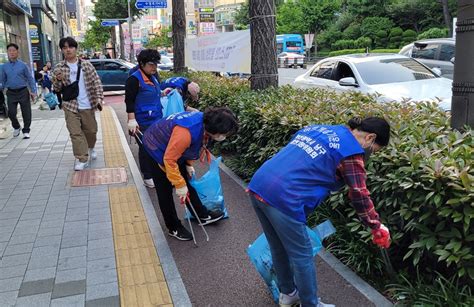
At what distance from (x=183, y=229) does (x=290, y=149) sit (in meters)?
1.96

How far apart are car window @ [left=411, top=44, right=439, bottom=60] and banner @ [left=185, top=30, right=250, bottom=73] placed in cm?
564

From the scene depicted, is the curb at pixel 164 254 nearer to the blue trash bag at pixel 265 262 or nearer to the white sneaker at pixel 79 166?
the blue trash bag at pixel 265 262

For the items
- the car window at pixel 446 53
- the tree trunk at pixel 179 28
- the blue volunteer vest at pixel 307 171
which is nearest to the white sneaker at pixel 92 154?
the blue volunteer vest at pixel 307 171

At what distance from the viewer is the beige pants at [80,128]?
6.44 m

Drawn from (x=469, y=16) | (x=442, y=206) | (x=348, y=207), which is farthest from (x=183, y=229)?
(x=469, y=16)

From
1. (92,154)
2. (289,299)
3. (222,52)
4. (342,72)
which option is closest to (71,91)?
(92,154)

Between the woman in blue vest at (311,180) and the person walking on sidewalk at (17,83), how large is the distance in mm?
7702

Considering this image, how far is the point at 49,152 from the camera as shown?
791 cm

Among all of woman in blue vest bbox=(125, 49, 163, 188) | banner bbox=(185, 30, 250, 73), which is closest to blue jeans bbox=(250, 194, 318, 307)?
woman in blue vest bbox=(125, 49, 163, 188)

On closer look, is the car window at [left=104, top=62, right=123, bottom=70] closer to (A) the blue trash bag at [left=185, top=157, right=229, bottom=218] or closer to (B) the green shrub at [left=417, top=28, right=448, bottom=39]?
(A) the blue trash bag at [left=185, top=157, right=229, bottom=218]

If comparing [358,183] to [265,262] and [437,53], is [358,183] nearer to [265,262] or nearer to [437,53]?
[265,262]

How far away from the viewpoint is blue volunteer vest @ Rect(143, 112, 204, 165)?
344 cm

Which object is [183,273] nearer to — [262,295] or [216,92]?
[262,295]

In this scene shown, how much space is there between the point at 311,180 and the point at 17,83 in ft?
26.4
